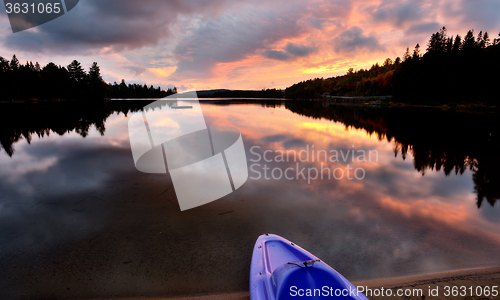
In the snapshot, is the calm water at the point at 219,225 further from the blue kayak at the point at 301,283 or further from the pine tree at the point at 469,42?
the pine tree at the point at 469,42

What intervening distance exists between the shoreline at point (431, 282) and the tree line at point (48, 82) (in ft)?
312

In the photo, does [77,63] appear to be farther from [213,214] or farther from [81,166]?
[213,214]

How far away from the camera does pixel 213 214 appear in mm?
6379

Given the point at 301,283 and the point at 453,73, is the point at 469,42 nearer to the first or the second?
the point at 453,73

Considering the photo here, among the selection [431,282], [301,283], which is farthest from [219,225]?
[431,282]

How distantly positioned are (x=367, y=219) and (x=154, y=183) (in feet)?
24.5

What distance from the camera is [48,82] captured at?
79.3 metres

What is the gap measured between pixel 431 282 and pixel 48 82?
A: 111 metres

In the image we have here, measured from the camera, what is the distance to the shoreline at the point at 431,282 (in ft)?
12.0

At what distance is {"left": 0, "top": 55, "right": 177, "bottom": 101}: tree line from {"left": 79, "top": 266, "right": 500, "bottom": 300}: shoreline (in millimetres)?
94966

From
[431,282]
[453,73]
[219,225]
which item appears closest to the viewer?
[431,282]

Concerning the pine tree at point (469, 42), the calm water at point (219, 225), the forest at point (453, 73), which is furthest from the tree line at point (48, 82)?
the pine tree at point (469, 42)

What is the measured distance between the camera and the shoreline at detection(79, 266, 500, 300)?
364cm

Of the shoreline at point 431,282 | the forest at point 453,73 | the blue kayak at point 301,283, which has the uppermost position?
the forest at point 453,73
